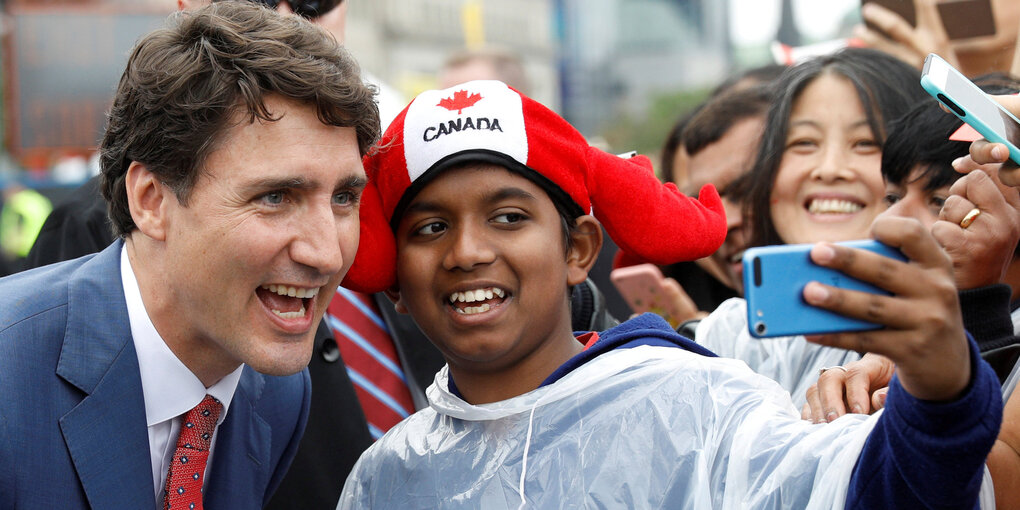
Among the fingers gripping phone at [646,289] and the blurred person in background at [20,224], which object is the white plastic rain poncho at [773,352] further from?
the blurred person in background at [20,224]

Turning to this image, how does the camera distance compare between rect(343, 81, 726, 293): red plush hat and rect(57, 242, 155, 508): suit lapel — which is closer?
rect(57, 242, 155, 508): suit lapel

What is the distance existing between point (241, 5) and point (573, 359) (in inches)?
40.6

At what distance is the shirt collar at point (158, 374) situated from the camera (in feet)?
7.30

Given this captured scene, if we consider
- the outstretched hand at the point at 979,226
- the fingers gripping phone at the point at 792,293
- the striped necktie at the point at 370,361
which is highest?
the fingers gripping phone at the point at 792,293

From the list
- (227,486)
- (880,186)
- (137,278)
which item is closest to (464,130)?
(137,278)

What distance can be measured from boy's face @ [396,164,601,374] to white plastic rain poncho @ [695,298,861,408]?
0.62 m

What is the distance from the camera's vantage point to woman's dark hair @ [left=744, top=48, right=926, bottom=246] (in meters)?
3.17

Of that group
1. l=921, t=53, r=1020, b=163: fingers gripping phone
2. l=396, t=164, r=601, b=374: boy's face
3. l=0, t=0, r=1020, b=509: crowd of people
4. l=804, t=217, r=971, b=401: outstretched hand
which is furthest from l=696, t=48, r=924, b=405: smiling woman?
l=804, t=217, r=971, b=401: outstretched hand

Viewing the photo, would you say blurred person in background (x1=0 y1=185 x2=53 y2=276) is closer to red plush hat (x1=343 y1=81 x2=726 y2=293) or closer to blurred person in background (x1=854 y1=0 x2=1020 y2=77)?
blurred person in background (x1=854 y1=0 x2=1020 y2=77)

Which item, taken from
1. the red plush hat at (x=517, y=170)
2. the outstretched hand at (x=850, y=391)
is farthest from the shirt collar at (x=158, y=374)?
the outstretched hand at (x=850, y=391)

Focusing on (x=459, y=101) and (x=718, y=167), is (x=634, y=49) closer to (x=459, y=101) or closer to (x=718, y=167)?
(x=718, y=167)

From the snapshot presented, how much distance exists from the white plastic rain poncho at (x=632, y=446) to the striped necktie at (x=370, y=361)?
0.83 m

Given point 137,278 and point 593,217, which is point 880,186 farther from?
point 137,278

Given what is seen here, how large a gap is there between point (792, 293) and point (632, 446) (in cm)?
68
